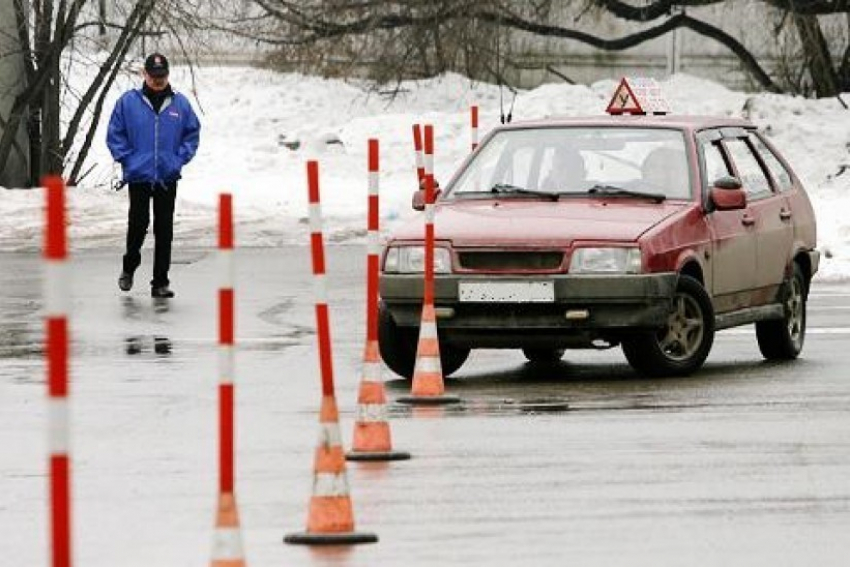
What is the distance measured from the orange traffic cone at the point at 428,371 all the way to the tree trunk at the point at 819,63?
84.2 feet

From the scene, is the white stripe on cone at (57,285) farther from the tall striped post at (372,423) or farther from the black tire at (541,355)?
the black tire at (541,355)

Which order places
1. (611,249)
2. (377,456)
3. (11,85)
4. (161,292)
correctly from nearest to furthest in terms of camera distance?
(377,456)
(611,249)
(161,292)
(11,85)

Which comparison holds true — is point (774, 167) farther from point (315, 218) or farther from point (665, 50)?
point (665, 50)

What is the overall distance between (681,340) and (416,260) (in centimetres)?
148

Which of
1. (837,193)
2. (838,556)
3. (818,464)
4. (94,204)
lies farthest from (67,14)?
(838,556)

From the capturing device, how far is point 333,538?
9.53 m

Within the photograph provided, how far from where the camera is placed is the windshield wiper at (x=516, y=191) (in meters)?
15.9

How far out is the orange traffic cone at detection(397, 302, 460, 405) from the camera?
14242 millimetres

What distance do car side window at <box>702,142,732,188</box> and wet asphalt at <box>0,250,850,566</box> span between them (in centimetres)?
107

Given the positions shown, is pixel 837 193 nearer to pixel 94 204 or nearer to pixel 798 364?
pixel 94 204

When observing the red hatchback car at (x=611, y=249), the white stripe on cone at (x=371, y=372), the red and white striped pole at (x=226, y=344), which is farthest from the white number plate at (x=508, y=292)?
the red and white striped pole at (x=226, y=344)

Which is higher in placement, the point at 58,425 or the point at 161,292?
the point at 58,425

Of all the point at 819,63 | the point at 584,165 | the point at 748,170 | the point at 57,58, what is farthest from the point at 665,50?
the point at 584,165

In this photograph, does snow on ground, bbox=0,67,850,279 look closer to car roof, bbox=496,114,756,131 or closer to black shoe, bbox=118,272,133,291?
black shoe, bbox=118,272,133,291
